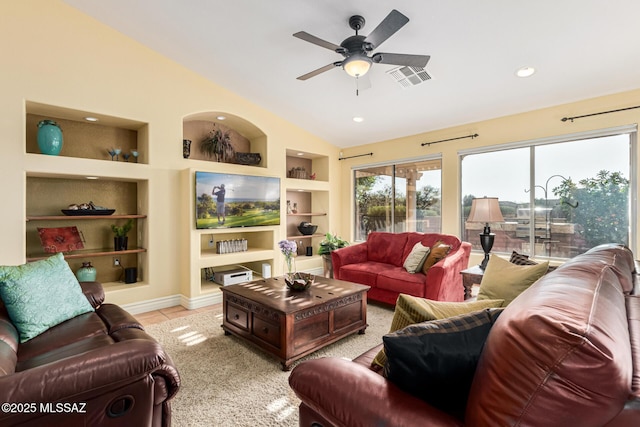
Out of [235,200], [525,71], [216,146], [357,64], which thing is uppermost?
[525,71]

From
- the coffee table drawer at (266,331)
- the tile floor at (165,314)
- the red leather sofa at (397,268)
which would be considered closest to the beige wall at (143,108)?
the tile floor at (165,314)

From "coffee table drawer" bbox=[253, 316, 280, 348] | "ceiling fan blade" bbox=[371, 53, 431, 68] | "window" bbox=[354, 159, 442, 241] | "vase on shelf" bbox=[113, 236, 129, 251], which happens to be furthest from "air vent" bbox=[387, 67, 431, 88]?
"vase on shelf" bbox=[113, 236, 129, 251]

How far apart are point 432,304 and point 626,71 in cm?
364

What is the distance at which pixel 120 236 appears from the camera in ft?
12.8

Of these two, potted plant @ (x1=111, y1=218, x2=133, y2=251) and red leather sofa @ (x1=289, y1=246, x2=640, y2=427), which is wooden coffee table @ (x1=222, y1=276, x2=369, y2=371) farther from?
potted plant @ (x1=111, y1=218, x2=133, y2=251)

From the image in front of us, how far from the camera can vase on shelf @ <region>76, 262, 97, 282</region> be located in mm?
3600

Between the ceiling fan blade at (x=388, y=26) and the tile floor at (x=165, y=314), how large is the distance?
3538 mm

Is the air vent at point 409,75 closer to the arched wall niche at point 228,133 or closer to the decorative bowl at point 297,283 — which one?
the arched wall niche at point 228,133

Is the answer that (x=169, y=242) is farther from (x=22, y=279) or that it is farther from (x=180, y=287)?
(x=22, y=279)

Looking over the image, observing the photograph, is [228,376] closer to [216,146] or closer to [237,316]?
[237,316]

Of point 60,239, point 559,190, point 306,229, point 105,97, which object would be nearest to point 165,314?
point 60,239

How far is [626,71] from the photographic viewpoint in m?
3.15

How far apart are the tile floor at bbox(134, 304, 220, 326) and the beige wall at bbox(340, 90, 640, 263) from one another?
3358mm

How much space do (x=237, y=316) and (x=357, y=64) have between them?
2503 millimetres
